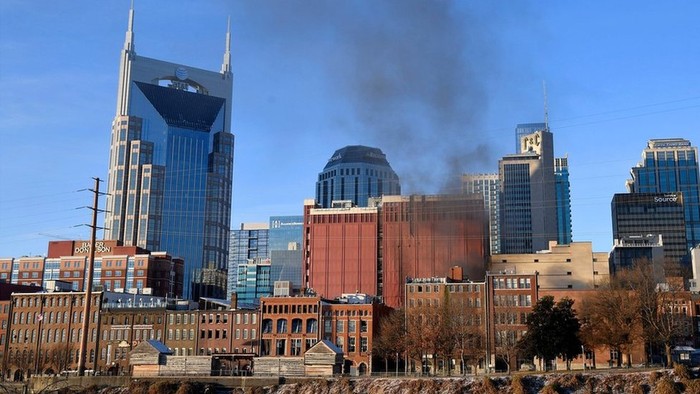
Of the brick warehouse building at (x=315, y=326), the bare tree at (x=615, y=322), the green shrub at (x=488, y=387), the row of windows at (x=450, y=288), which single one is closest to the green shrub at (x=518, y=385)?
the green shrub at (x=488, y=387)

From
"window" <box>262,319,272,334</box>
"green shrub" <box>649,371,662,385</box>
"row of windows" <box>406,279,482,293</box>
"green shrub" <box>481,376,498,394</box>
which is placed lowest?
"green shrub" <box>481,376,498,394</box>

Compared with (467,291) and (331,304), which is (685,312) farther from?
(331,304)

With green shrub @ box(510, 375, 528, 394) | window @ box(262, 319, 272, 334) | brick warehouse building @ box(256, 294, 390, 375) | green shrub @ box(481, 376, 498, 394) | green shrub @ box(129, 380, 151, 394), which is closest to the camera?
green shrub @ box(510, 375, 528, 394)

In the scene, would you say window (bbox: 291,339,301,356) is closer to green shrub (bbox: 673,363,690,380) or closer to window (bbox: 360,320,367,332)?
window (bbox: 360,320,367,332)

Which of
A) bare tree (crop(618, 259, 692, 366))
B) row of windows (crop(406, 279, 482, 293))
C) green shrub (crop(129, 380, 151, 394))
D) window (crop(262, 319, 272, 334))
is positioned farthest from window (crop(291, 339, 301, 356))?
bare tree (crop(618, 259, 692, 366))

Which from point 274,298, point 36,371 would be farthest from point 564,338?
point 36,371

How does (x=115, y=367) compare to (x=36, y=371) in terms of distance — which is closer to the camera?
(x=115, y=367)

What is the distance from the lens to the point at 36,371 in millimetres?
154125

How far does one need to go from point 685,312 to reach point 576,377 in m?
80.9

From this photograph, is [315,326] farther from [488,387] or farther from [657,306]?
[488,387]

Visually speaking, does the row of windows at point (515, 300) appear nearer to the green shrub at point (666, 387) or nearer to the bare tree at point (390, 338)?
the bare tree at point (390, 338)

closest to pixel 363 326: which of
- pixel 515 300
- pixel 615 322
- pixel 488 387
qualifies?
pixel 515 300

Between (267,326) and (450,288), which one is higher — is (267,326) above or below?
below

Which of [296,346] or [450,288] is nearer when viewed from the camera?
[296,346]
